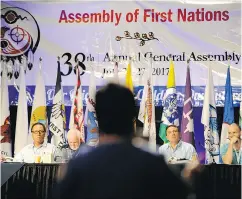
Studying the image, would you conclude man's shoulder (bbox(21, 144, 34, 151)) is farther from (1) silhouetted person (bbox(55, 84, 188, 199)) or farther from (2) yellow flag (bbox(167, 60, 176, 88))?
(1) silhouetted person (bbox(55, 84, 188, 199))

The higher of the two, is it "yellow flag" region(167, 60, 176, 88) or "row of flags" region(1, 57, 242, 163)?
"yellow flag" region(167, 60, 176, 88)

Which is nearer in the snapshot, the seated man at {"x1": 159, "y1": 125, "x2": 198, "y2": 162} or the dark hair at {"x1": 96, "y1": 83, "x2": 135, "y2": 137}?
the dark hair at {"x1": 96, "y1": 83, "x2": 135, "y2": 137}

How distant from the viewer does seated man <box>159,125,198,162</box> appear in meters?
3.81

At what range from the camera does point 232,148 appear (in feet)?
12.4

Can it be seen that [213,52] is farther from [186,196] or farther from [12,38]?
[186,196]

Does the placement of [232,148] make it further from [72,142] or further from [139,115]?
[72,142]

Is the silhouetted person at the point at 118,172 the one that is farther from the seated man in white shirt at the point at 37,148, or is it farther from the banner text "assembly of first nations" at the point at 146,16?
the banner text "assembly of first nations" at the point at 146,16

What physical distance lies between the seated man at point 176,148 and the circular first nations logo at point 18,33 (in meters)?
1.58

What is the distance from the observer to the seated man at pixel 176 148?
381 cm

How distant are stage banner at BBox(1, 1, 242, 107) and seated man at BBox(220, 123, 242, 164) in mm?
280

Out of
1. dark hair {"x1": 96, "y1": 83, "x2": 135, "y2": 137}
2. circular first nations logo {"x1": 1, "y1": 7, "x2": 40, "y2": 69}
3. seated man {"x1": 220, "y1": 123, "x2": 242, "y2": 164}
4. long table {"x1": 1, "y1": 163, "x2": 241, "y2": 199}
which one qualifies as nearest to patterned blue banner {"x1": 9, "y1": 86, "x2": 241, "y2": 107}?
seated man {"x1": 220, "y1": 123, "x2": 242, "y2": 164}

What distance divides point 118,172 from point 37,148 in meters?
2.79

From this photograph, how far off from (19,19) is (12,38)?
20 cm

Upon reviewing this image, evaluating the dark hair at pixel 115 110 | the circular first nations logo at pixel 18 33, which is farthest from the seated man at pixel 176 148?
the dark hair at pixel 115 110
